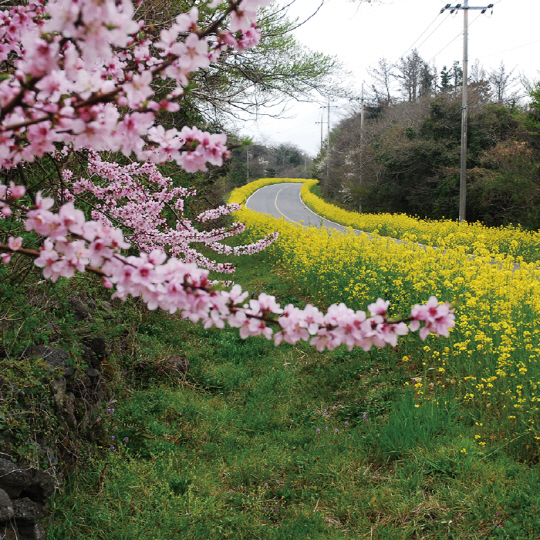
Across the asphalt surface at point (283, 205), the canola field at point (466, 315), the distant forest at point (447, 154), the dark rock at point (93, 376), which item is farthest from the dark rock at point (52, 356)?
the asphalt surface at point (283, 205)

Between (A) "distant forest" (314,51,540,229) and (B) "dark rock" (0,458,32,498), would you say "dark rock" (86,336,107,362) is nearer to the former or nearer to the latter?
(B) "dark rock" (0,458,32,498)

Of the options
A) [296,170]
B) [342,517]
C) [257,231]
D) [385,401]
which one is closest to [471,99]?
[257,231]

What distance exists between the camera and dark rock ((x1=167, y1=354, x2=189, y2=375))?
5.07 meters

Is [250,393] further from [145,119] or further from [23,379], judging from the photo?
[145,119]

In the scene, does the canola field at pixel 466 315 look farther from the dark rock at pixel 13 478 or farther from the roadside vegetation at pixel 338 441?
the dark rock at pixel 13 478

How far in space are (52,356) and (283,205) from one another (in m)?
33.6

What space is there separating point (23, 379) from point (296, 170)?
70.7 m

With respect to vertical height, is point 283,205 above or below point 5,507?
above

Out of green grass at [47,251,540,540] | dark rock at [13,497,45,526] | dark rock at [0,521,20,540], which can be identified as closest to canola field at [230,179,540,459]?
green grass at [47,251,540,540]

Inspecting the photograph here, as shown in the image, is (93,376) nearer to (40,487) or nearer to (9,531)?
(40,487)

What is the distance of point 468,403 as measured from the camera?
386 centimetres

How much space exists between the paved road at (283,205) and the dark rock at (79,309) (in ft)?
68.7

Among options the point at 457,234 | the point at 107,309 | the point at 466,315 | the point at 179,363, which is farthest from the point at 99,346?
the point at 457,234

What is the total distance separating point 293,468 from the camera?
349 centimetres
